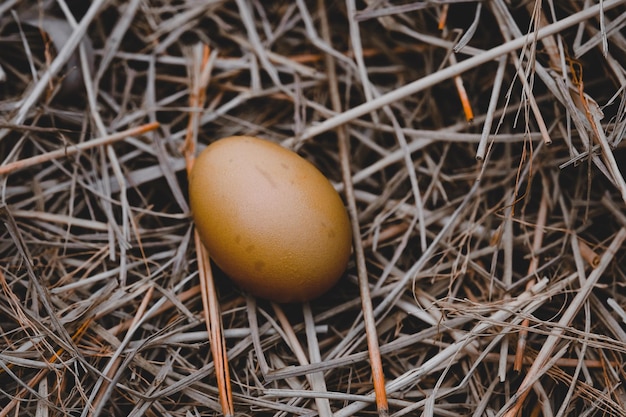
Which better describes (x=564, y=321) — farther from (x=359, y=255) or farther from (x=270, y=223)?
(x=270, y=223)

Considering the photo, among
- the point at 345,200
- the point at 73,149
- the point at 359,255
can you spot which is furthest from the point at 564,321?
the point at 73,149

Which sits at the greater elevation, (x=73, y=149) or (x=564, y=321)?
(x=73, y=149)

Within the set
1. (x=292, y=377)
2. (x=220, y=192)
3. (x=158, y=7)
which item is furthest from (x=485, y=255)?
(x=158, y=7)

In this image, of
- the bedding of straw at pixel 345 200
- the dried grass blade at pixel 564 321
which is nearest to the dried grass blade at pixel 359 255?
the bedding of straw at pixel 345 200

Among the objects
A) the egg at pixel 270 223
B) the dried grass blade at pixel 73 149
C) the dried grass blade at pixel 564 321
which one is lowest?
the dried grass blade at pixel 564 321

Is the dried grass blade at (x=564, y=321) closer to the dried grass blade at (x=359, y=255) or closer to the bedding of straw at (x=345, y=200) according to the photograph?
the bedding of straw at (x=345, y=200)

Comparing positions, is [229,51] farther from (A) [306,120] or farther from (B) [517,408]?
(B) [517,408]
